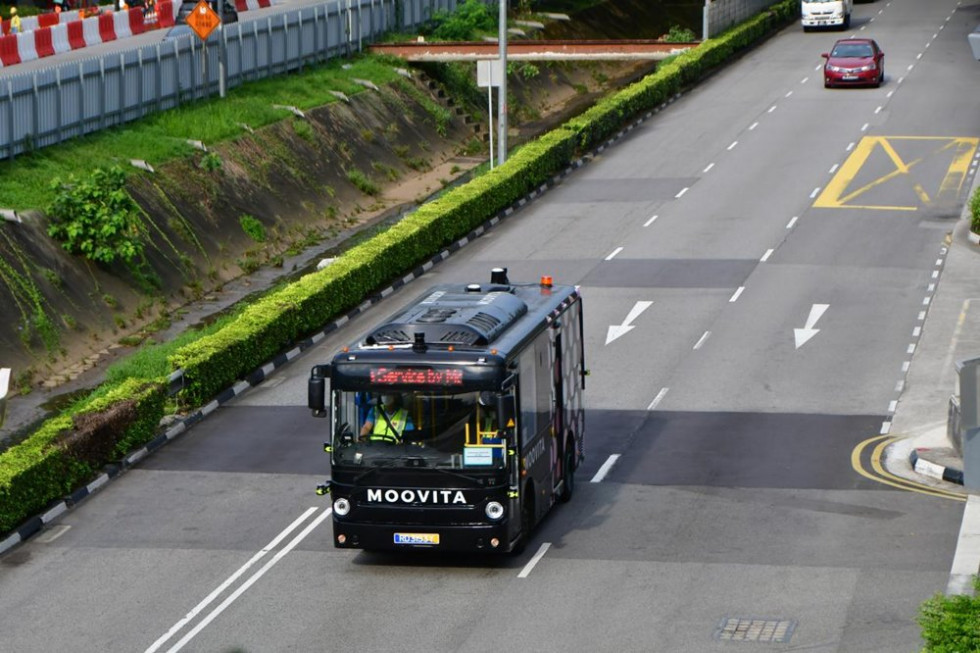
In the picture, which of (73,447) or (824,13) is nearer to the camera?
(73,447)

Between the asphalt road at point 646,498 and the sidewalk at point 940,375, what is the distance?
472 mm

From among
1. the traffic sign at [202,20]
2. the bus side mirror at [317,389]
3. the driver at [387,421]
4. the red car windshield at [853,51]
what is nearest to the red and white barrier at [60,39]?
the traffic sign at [202,20]

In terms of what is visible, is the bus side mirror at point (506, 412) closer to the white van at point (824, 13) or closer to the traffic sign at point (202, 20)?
the traffic sign at point (202, 20)

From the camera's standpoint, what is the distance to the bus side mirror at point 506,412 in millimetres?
21656

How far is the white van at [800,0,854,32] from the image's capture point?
8269cm

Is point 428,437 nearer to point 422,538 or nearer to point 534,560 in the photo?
point 422,538

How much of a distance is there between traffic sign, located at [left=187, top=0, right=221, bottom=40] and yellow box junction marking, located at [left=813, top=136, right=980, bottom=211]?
2087 centimetres

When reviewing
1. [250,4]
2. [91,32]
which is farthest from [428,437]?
[250,4]

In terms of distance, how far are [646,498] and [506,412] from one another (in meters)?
5.13

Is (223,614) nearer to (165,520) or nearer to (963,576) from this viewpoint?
(165,520)

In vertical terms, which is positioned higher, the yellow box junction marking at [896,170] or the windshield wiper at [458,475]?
the windshield wiper at [458,475]

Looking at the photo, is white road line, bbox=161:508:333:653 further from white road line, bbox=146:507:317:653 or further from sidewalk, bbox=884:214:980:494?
sidewalk, bbox=884:214:980:494

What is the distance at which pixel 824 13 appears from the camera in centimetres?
8281

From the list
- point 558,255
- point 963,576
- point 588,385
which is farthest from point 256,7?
point 963,576
